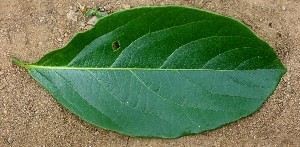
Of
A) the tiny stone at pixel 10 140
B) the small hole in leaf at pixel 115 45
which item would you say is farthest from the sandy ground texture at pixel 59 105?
the small hole in leaf at pixel 115 45

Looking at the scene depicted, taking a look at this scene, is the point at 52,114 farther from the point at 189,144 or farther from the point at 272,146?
the point at 272,146

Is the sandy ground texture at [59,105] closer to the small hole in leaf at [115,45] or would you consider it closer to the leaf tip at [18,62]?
the leaf tip at [18,62]

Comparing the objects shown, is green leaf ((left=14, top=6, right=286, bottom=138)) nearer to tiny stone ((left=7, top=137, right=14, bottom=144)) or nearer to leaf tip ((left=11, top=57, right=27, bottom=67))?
leaf tip ((left=11, top=57, right=27, bottom=67))

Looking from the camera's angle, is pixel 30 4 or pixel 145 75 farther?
pixel 30 4

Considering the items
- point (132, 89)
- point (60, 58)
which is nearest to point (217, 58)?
point (132, 89)

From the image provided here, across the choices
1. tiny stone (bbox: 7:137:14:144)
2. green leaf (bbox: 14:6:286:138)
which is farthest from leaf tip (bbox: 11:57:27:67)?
tiny stone (bbox: 7:137:14:144)

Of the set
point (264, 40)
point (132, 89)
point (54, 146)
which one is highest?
point (264, 40)

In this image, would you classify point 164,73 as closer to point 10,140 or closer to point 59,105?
point 59,105
